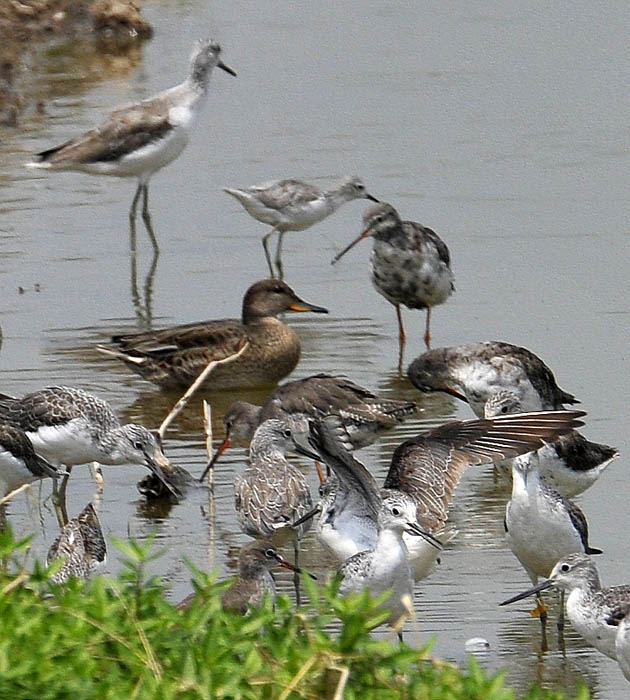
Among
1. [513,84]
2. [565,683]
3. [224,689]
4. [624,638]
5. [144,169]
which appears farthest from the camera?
[513,84]

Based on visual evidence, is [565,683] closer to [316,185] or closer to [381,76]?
[316,185]

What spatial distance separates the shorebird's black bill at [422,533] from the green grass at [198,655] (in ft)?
8.17

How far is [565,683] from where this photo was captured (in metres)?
7.67

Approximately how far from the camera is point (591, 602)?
7.56 m

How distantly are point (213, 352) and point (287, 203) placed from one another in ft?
8.04

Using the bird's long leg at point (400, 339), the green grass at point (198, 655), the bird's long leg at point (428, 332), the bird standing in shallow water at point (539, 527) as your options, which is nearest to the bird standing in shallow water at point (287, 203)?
the bird's long leg at point (400, 339)

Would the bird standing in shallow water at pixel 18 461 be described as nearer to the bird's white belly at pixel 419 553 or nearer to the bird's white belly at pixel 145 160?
the bird's white belly at pixel 419 553

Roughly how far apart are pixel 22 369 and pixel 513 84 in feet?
28.9

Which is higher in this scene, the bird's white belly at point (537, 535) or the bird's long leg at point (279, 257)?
the bird's white belly at point (537, 535)

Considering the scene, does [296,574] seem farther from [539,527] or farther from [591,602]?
[591,602]

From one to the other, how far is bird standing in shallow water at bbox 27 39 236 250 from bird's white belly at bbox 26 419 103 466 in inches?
199

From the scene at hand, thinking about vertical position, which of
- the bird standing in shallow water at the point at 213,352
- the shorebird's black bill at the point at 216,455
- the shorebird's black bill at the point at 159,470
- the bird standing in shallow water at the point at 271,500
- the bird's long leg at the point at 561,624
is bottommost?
the bird standing in shallow water at the point at 213,352

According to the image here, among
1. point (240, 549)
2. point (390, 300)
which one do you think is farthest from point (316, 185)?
point (240, 549)

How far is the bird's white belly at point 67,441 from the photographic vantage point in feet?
31.8
